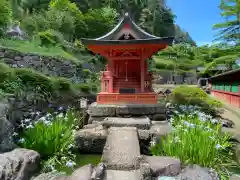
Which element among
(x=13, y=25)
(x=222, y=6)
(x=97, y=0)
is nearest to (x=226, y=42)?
(x=222, y=6)

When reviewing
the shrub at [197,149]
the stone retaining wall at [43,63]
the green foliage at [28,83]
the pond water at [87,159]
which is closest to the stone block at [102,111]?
the green foliage at [28,83]

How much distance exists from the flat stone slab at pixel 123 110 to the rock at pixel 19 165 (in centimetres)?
343

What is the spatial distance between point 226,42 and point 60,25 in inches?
594

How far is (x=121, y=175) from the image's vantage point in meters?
3.57

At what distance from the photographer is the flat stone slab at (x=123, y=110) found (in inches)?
286

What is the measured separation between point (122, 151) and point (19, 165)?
1962 mm

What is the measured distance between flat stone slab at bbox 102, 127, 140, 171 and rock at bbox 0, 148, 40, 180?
4.37 feet

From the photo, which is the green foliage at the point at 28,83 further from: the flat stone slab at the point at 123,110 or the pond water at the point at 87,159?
the pond water at the point at 87,159

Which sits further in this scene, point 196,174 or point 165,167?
point 165,167

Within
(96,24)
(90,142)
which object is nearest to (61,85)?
(90,142)

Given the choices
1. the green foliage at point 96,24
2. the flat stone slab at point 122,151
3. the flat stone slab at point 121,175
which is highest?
the green foliage at point 96,24

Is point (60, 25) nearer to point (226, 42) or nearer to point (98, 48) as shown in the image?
point (98, 48)

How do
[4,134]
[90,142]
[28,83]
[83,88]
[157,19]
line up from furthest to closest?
[157,19] < [83,88] < [28,83] < [90,142] < [4,134]

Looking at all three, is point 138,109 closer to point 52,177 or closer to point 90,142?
point 90,142
